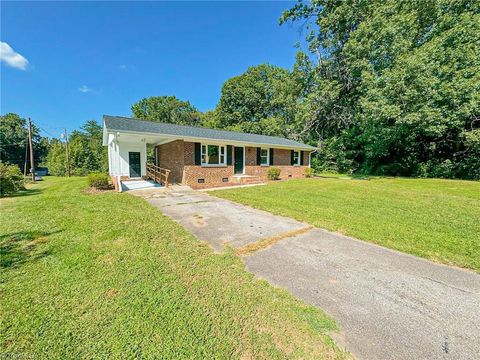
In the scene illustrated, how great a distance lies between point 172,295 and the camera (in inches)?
93.4

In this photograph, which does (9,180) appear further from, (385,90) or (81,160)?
(385,90)

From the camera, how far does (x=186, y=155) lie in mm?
10984

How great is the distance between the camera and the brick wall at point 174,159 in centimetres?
1101

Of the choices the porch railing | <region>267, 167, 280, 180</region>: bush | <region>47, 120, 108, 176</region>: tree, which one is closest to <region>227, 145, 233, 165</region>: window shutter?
<region>267, 167, 280, 180</region>: bush

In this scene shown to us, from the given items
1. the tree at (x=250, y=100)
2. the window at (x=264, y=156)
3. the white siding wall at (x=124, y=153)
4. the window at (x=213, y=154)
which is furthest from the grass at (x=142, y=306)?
the tree at (x=250, y=100)

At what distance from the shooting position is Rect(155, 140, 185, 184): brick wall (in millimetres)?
11008

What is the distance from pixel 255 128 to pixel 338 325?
28.7 m

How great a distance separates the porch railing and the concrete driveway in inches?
257

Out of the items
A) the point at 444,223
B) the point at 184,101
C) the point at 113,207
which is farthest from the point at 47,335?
the point at 184,101

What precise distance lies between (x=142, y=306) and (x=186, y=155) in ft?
30.7

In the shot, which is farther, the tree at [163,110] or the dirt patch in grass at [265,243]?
the tree at [163,110]

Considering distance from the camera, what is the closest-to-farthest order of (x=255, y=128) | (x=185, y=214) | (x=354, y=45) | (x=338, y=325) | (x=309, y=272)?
1. (x=338, y=325)
2. (x=309, y=272)
3. (x=185, y=214)
4. (x=354, y=45)
5. (x=255, y=128)

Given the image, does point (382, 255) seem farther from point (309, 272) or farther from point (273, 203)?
point (273, 203)

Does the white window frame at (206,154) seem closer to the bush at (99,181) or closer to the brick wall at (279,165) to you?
the brick wall at (279,165)
